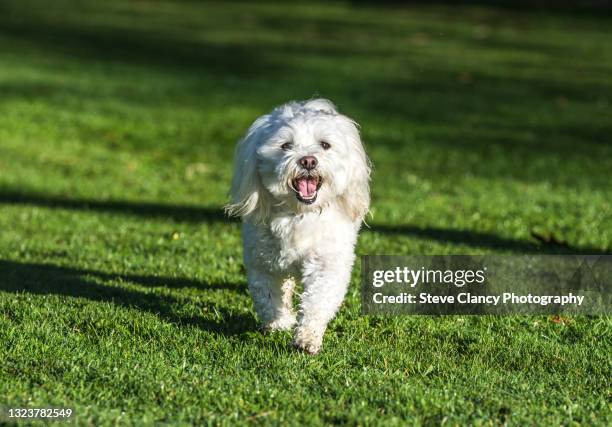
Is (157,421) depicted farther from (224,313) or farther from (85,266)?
(85,266)

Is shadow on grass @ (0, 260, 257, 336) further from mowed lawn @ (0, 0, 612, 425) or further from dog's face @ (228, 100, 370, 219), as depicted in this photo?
dog's face @ (228, 100, 370, 219)

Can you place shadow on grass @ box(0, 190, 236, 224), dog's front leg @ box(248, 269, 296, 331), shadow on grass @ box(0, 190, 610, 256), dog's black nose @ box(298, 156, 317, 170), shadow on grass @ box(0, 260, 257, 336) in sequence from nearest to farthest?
dog's black nose @ box(298, 156, 317, 170)
dog's front leg @ box(248, 269, 296, 331)
shadow on grass @ box(0, 260, 257, 336)
shadow on grass @ box(0, 190, 610, 256)
shadow on grass @ box(0, 190, 236, 224)

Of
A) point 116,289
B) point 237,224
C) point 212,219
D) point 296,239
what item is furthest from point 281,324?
point 212,219

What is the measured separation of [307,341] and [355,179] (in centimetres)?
114

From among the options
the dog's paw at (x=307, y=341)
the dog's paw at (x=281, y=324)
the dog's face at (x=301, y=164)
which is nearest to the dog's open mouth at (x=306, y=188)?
the dog's face at (x=301, y=164)

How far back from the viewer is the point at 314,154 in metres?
6.13

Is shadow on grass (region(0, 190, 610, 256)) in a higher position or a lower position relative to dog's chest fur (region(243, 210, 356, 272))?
lower

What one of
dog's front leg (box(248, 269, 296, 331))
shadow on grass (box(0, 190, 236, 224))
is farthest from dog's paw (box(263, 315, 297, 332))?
shadow on grass (box(0, 190, 236, 224))

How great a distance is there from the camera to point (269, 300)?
6543 mm

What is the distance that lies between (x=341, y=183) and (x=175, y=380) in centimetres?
170

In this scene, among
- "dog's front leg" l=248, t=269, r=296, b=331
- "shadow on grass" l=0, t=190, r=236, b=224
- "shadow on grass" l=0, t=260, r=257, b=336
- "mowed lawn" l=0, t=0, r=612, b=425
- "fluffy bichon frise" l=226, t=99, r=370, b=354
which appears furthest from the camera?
"shadow on grass" l=0, t=190, r=236, b=224

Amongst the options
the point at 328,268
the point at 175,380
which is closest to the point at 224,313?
the point at 328,268

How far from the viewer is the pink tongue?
6.17m

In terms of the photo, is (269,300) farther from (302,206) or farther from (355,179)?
(355,179)
